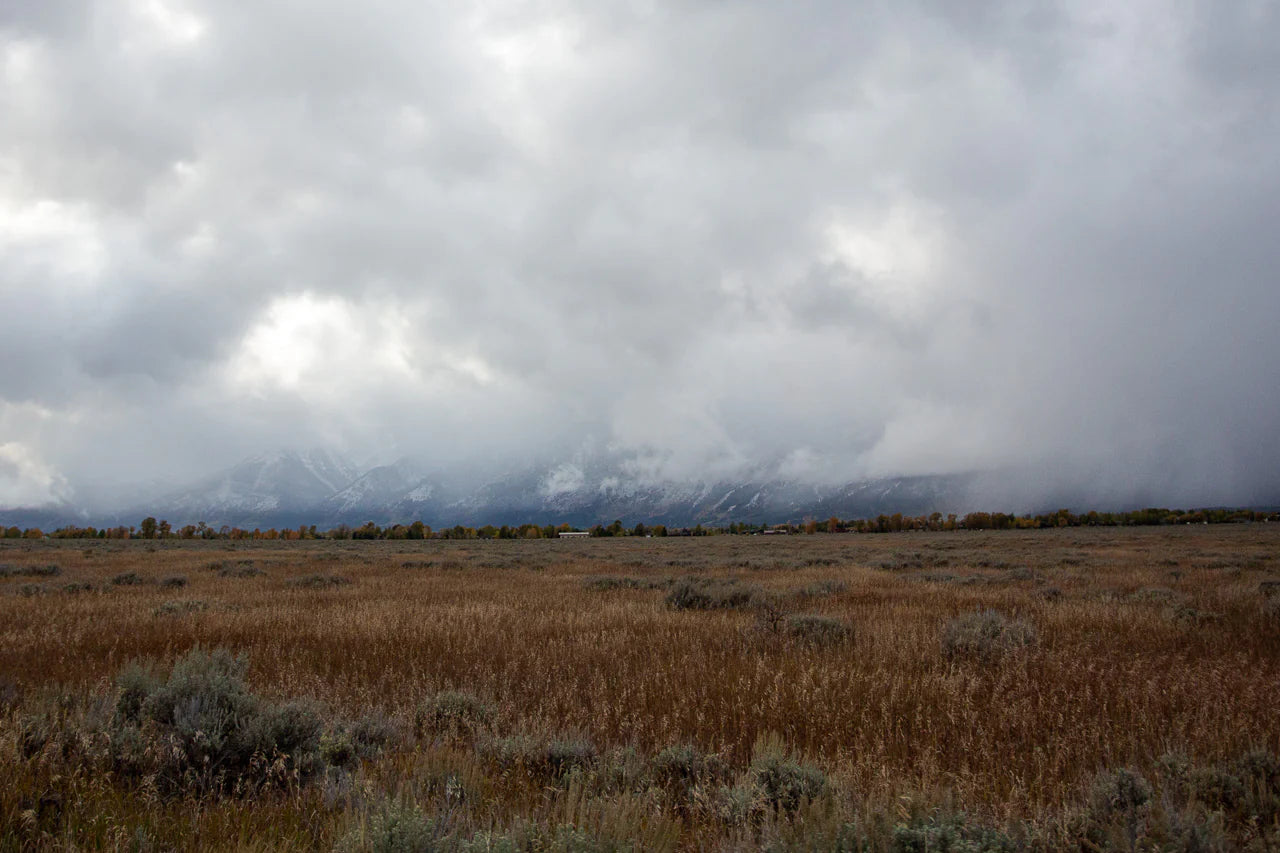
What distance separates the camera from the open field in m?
3.17

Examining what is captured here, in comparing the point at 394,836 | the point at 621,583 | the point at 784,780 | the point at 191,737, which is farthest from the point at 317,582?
the point at 784,780

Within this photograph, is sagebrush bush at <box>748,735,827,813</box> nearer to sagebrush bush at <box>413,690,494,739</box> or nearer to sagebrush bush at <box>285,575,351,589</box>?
sagebrush bush at <box>413,690,494,739</box>

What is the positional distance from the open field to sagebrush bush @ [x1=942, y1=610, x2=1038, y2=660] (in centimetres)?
5

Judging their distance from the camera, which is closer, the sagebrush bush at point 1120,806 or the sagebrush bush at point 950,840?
the sagebrush bush at point 950,840

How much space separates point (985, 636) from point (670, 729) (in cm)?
585

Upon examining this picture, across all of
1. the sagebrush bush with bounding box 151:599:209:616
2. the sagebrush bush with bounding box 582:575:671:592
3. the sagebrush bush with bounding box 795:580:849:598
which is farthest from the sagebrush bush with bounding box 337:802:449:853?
the sagebrush bush with bounding box 582:575:671:592

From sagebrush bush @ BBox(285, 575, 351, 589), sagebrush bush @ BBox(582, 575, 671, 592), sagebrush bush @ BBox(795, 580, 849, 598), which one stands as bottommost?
sagebrush bush @ BBox(582, 575, 671, 592)

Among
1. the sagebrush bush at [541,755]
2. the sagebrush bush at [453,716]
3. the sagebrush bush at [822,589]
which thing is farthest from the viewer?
the sagebrush bush at [822,589]

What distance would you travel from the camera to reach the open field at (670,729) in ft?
10.4

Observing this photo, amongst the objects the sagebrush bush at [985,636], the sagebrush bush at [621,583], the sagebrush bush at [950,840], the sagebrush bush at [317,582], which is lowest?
the sagebrush bush at [621,583]

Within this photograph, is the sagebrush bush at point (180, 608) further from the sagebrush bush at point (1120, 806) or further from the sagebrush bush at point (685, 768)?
the sagebrush bush at point (1120, 806)

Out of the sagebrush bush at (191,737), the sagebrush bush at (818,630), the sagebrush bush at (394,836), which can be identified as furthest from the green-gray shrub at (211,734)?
the sagebrush bush at (818,630)

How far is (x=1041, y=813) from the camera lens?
3.39m

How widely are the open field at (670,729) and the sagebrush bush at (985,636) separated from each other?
2.0 inches
